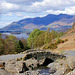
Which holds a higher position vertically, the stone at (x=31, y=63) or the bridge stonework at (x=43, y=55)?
the bridge stonework at (x=43, y=55)

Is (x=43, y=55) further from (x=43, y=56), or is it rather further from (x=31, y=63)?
(x=31, y=63)

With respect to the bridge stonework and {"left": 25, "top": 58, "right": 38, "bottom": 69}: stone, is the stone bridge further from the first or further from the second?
{"left": 25, "top": 58, "right": 38, "bottom": 69}: stone

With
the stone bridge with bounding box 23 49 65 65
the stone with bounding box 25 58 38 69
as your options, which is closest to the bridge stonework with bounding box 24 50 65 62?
the stone bridge with bounding box 23 49 65 65

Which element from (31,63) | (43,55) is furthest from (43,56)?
(31,63)

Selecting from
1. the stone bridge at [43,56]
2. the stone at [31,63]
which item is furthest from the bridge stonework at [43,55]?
the stone at [31,63]

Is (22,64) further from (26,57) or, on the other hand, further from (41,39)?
(41,39)

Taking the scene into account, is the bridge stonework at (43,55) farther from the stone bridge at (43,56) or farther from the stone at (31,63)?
the stone at (31,63)

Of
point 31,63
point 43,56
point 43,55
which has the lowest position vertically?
point 31,63

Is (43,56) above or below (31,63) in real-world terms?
above

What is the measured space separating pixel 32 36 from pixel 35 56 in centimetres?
7051

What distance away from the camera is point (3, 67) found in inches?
935

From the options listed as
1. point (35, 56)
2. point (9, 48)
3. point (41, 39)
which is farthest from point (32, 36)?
point (35, 56)

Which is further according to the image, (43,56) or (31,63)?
(43,56)

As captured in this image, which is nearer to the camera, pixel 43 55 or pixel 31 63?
pixel 31 63
